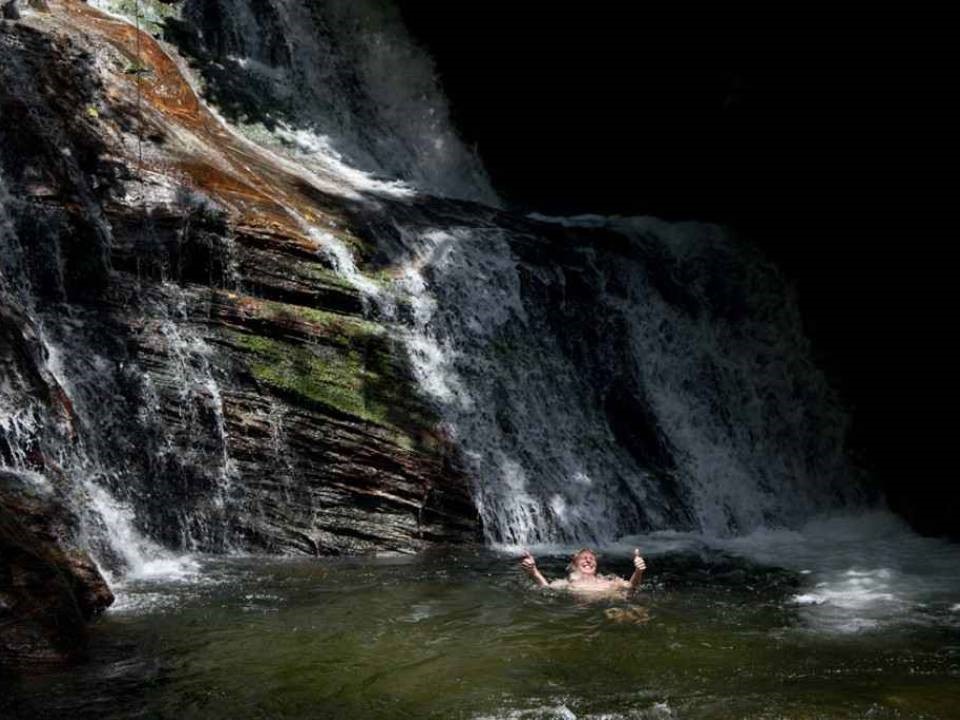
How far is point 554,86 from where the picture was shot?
16.6m

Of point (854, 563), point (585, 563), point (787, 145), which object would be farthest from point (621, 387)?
point (585, 563)

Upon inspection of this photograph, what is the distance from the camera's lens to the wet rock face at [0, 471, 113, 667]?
5.71 meters

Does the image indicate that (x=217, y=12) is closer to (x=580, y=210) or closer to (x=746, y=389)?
(x=580, y=210)

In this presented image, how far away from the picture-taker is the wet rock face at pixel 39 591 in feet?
18.7

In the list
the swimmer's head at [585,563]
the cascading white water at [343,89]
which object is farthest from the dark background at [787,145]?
the swimmer's head at [585,563]

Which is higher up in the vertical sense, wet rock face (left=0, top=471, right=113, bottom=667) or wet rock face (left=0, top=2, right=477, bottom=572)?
wet rock face (left=0, top=2, right=477, bottom=572)

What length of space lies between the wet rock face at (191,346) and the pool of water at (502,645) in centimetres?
62

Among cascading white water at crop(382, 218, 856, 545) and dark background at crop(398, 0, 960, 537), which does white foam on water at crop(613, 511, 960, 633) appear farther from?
dark background at crop(398, 0, 960, 537)

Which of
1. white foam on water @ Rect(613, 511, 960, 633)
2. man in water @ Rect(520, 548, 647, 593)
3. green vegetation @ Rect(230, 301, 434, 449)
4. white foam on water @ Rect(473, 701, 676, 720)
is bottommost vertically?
white foam on water @ Rect(613, 511, 960, 633)

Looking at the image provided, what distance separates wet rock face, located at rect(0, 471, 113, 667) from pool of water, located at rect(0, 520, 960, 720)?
18 centimetres

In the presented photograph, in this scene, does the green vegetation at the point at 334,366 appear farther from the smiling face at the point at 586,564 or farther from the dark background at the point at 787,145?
the dark background at the point at 787,145

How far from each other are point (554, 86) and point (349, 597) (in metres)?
10.8

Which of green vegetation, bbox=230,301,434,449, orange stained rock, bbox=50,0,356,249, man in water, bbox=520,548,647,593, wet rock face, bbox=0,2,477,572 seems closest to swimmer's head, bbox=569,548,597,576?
man in water, bbox=520,548,647,593

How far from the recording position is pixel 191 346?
31.7ft
